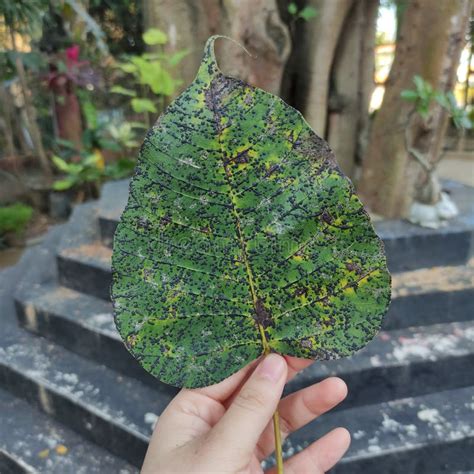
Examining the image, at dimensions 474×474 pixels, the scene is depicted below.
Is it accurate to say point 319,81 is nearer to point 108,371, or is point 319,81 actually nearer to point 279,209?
point 108,371

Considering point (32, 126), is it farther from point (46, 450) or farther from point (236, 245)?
point (236, 245)

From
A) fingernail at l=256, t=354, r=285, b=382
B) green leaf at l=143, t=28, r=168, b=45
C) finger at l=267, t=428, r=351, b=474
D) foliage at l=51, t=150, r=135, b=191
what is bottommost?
foliage at l=51, t=150, r=135, b=191

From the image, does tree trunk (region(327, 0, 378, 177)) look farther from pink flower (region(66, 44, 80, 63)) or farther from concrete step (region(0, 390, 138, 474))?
pink flower (region(66, 44, 80, 63))

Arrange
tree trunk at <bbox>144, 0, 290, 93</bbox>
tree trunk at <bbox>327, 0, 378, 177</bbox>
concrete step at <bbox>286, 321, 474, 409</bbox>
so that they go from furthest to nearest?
tree trunk at <bbox>327, 0, 378, 177</bbox>, tree trunk at <bbox>144, 0, 290, 93</bbox>, concrete step at <bbox>286, 321, 474, 409</bbox>

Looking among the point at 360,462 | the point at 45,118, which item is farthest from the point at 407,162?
the point at 45,118

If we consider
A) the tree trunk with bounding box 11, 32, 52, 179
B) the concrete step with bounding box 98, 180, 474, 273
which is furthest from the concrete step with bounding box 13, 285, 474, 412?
the tree trunk with bounding box 11, 32, 52, 179
